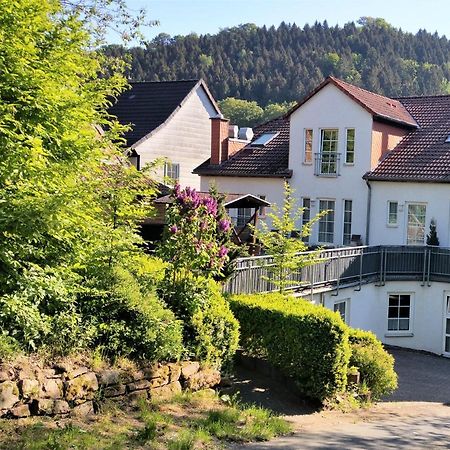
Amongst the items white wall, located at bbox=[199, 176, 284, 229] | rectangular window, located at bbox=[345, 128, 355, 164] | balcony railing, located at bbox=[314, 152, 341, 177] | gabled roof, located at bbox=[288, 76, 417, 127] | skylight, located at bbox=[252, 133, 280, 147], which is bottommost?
white wall, located at bbox=[199, 176, 284, 229]

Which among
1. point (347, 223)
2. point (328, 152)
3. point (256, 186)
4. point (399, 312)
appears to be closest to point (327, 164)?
point (328, 152)

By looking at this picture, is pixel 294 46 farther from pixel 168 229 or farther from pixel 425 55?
pixel 168 229

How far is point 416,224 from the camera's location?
27031 millimetres

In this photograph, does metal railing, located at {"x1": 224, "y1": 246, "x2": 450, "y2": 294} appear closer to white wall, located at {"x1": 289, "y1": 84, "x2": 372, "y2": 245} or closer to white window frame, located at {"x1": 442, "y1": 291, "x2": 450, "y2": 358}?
white window frame, located at {"x1": 442, "y1": 291, "x2": 450, "y2": 358}

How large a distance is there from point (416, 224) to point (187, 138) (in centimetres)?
1830

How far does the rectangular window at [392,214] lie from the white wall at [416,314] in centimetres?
252

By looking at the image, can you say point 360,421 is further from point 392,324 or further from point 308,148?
point 308,148

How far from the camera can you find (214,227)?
41.2 feet

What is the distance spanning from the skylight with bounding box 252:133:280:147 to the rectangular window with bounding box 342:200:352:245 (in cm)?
593

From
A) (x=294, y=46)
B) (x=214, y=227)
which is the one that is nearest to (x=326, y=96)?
(x=214, y=227)

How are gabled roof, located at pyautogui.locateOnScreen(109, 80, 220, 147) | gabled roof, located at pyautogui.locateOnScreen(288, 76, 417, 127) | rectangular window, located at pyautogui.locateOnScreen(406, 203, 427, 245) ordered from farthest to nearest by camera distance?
gabled roof, located at pyautogui.locateOnScreen(109, 80, 220, 147)
gabled roof, located at pyautogui.locateOnScreen(288, 76, 417, 127)
rectangular window, located at pyautogui.locateOnScreen(406, 203, 427, 245)

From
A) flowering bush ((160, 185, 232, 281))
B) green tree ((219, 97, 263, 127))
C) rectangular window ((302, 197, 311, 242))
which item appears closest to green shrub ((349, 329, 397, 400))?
flowering bush ((160, 185, 232, 281))

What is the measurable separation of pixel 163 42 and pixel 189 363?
83209mm

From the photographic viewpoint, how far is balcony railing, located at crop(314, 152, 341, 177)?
28.7 m
